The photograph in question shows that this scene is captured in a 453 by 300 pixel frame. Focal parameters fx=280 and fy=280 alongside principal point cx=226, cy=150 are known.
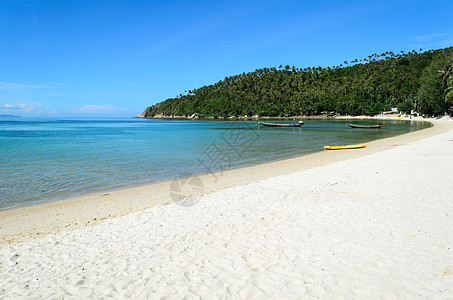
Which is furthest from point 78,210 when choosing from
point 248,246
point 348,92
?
point 348,92

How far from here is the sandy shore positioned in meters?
4.36

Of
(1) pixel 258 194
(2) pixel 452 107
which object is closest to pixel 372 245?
(1) pixel 258 194

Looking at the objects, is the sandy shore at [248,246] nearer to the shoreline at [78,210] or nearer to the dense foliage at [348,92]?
A: the shoreline at [78,210]

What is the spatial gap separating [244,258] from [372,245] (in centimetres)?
257

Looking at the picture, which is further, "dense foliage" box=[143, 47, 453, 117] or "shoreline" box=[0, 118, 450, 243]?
"dense foliage" box=[143, 47, 453, 117]

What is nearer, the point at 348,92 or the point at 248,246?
the point at 248,246

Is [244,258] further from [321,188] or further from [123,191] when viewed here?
[123,191]

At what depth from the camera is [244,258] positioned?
17.2 feet

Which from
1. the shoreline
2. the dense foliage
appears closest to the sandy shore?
the shoreline

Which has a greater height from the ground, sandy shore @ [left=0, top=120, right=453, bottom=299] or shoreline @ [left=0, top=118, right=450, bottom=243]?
sandy shore @ [left=0, top=120, right=453, bottom=299]

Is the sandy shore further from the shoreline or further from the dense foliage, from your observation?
the dense foliage

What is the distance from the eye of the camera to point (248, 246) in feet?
18.8

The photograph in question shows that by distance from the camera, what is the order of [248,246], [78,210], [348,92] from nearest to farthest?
[248,246] → [78,210] → [348,92]

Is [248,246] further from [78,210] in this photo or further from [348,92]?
[348,92]
